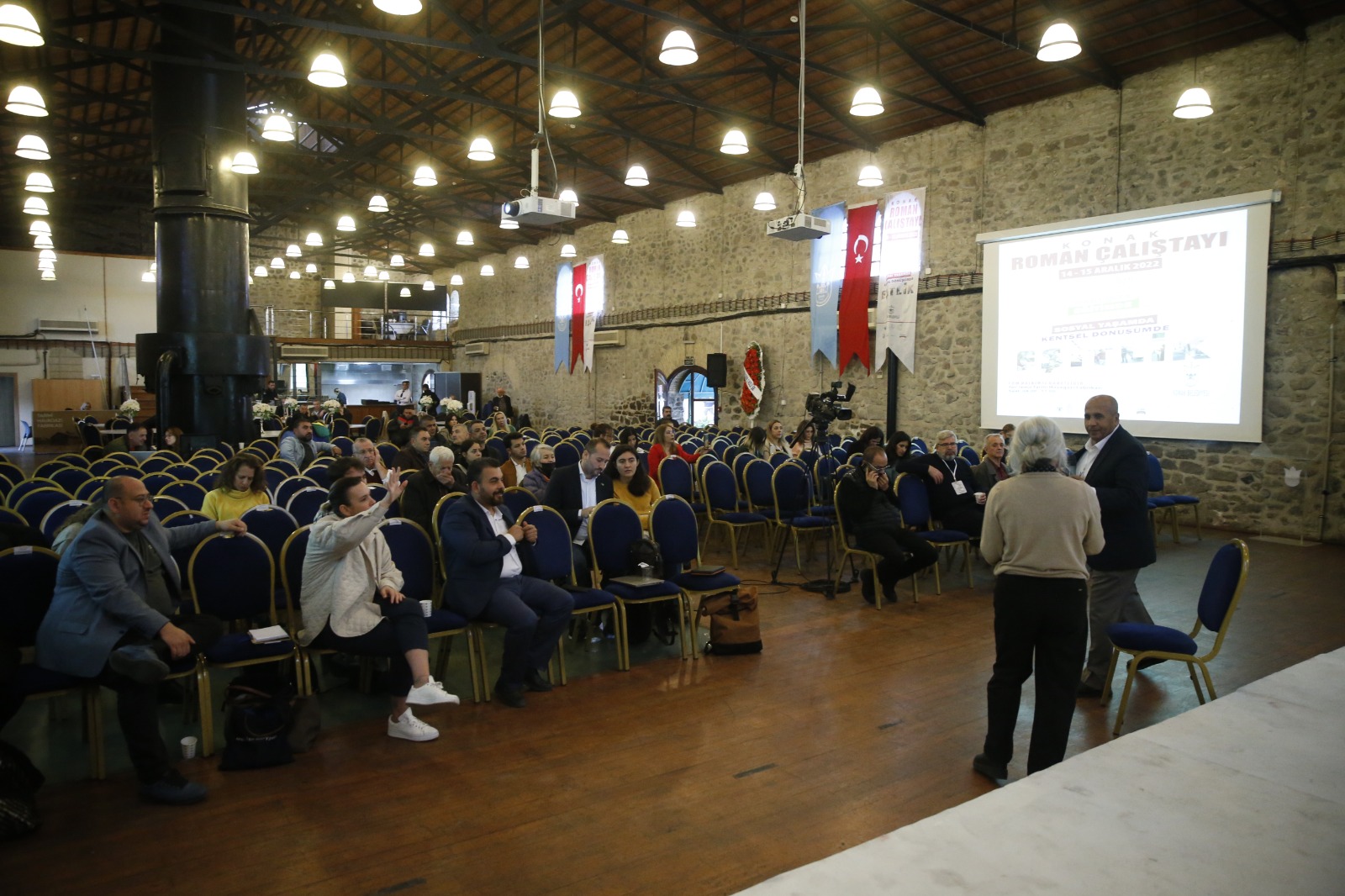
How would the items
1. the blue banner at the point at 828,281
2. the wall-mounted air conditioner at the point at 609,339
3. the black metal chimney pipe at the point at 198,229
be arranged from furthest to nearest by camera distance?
the wall-mounted air conditioner at the point at 609,339
the blue banner at the point at 828,281
the black metal chimney pipe at the point at 198,229

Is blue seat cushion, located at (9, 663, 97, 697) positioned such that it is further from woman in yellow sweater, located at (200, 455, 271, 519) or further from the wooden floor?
woman in yellow sweater, located at (200, 455, 271, 519)

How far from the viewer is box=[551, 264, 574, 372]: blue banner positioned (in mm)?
21078

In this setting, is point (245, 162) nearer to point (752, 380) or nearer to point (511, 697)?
point (511, 697)

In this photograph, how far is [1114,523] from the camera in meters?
4.02

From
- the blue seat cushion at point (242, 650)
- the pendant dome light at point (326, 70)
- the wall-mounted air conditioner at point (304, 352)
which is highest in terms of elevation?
the pendant dome light at point (326, 70)

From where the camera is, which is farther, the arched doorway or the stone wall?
the arched doorway

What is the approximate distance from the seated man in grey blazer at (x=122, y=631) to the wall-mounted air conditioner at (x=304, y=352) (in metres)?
23.3

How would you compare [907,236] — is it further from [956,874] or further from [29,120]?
[29,120]

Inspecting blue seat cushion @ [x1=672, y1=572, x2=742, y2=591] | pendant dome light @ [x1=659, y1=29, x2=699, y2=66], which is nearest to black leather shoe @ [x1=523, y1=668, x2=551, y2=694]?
blue seat cushion @ [x1=672, y1=572, x2=742, y2=591]

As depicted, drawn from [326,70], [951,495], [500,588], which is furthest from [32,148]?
[951,495]

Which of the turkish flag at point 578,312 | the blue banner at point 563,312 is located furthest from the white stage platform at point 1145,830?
the blue banner at point 563,312

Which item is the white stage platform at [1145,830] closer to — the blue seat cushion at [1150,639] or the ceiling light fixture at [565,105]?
the blue seat cushion at [1150,639]

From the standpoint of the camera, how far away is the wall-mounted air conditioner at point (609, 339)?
1898cm

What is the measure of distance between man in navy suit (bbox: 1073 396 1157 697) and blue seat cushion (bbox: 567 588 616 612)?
7.98ft
